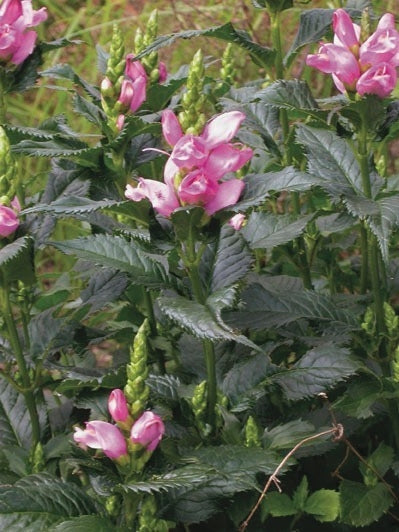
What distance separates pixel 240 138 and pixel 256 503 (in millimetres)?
717

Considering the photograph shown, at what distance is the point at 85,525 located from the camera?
1.18m

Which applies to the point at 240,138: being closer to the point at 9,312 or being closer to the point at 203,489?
the point at 9,312

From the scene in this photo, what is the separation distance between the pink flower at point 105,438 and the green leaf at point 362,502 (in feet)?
1.45

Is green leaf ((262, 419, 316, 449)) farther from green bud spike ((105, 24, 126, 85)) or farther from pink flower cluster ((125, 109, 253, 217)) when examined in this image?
green bud spike ((105, 24, 126, 85))

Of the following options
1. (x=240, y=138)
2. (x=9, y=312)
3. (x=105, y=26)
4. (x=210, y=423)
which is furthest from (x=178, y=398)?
(x=105, y=26)

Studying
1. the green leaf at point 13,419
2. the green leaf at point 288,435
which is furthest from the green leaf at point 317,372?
the green leaf at point 13,419

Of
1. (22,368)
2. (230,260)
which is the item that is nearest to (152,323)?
(22,368)

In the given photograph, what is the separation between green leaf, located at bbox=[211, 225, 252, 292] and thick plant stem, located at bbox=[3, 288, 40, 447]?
343mm

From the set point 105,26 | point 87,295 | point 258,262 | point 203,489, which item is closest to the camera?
point 203,489

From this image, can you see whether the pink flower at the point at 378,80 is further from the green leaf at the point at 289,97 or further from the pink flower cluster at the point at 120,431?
the pink flower cluster at the point at 120,431

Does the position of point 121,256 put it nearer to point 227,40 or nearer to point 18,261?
point 18,261

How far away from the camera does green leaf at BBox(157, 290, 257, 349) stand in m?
1.14

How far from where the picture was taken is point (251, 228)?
1.45 meters

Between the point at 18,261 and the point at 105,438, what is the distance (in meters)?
0.35
